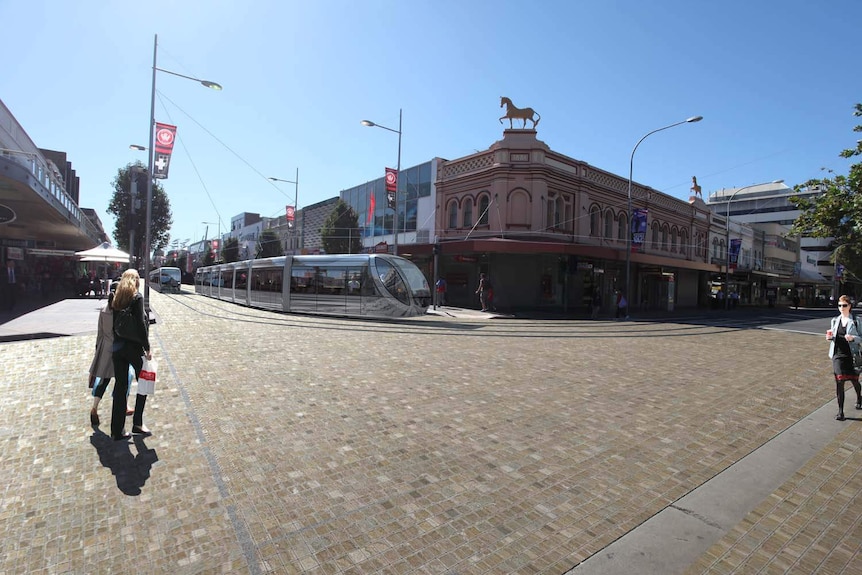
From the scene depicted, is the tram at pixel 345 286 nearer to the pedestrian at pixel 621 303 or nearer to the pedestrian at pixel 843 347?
the pedestrian at pixel 621 303

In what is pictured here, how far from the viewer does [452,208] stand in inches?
1246

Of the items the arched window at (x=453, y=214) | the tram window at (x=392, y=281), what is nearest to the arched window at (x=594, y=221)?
the arched window at (x=453, y=214)

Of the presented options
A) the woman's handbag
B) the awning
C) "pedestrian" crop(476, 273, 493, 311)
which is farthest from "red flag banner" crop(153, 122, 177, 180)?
the awning

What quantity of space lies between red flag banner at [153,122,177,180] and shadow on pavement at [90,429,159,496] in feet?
40.7

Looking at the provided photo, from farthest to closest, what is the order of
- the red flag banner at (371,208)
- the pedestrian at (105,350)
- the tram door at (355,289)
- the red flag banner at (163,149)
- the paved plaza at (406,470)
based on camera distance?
the red flag banner at (371,208) → the tram door at (355,289) → the red flag banner at (163,149) → the pedestrian at (105,350) → the paved plaza at (406,470)

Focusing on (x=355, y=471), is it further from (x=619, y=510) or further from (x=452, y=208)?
(x=452, y=208)

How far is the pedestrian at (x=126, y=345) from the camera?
182 inches

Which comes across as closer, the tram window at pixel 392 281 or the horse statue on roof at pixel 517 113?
the tram window at pixel 392 281

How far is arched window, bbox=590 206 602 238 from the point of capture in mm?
31859

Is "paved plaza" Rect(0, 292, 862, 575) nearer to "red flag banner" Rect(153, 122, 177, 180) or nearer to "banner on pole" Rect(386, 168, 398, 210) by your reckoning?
"red flag banner" Rect(153, 122, 177, 180)

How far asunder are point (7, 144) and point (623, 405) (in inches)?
1112

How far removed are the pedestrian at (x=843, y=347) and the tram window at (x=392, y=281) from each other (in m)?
13.6

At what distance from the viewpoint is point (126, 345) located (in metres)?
4.75

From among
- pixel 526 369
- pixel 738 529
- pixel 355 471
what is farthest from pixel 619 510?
pixel 526 369
